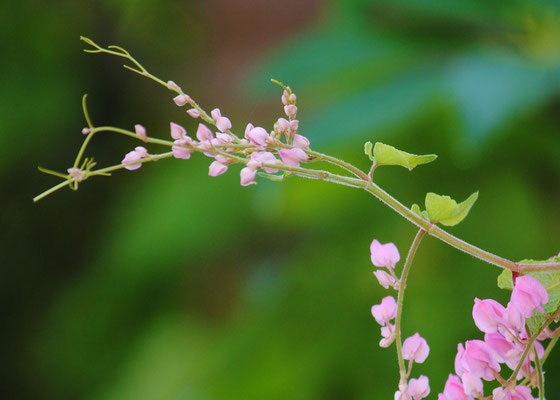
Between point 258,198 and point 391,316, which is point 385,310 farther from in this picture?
point 258,198

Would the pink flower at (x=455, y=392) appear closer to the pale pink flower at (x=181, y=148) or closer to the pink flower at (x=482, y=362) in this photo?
the pink flower at (x=482, y=362)

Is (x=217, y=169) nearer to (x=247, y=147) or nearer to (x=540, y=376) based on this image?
(x=247, y=147)

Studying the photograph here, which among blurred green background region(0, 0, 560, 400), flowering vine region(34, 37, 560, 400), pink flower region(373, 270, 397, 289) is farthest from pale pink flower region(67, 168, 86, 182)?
blurred green background region(0, 0, 560, 400)

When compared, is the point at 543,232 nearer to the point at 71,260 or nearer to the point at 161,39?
the point at 161,39

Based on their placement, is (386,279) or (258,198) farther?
(258,198)

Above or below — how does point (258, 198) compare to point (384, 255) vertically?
above

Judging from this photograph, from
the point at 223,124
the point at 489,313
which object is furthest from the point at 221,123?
the point at 489,313

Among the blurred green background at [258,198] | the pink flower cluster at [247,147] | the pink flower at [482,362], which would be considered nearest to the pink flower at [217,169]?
the pink flower cluster at [247,147]
